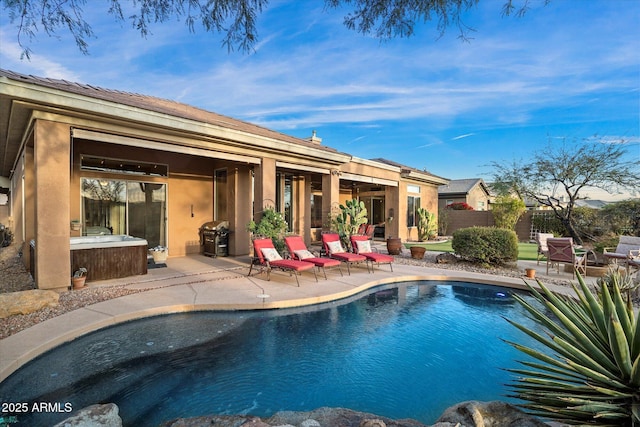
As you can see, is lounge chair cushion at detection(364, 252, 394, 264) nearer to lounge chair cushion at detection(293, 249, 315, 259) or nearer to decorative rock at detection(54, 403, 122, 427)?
lounge chair cushion at detection(293, 249, 315, 259)

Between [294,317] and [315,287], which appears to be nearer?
[294,317]

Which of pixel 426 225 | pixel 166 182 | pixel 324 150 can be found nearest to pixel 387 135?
pixel 426 225

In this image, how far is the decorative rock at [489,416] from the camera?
2500mm

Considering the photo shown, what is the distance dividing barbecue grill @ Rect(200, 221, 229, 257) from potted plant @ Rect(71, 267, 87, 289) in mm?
4496

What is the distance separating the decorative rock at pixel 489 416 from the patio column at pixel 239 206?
9599 millimetres

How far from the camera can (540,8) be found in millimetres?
4715

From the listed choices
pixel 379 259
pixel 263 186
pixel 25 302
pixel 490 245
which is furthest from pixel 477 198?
pixel 25 302

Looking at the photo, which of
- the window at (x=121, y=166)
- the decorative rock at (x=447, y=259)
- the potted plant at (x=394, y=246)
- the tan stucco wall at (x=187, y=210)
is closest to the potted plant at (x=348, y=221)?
the potted plant at (x=394, y=246)

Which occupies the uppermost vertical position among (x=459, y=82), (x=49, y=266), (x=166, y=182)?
(x=459, y=82)

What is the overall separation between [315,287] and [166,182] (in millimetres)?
6811

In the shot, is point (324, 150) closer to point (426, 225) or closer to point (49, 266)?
point (49, 266)

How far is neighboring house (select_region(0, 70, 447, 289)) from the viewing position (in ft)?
20.3

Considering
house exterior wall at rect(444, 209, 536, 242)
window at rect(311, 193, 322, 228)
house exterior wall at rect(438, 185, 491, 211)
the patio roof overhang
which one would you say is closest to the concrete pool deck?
the patio roof overhang

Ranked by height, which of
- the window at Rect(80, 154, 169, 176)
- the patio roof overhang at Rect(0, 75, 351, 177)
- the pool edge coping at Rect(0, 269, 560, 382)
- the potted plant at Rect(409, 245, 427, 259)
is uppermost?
the patio roof overhang at Rect(0, 75, 351, 177)
